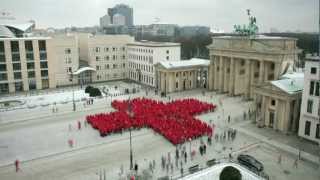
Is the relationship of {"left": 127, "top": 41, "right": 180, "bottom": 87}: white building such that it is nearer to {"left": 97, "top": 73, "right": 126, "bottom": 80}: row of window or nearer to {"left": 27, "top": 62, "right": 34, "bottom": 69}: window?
{"left": 97, "top": 73, "right": 126, "bottom": 80}: row of window

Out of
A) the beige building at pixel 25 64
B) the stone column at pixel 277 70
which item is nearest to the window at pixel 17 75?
the beige building at pixel 25 64

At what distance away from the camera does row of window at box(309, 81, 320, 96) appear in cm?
3018

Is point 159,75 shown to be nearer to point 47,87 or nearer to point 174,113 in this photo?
point 174,113

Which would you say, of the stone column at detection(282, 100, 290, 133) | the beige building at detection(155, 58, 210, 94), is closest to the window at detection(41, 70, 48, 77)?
the beige building at detection(155, 58, 210, 94)

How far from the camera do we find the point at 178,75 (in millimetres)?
57719

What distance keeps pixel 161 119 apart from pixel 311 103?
1764 cm

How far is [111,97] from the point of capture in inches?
2122

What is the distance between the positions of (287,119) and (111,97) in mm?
31728

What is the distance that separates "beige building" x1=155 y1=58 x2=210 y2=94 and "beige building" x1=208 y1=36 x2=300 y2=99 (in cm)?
380

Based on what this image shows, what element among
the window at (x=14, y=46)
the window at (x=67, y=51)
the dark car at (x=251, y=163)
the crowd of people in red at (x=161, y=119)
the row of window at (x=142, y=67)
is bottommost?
the dark car at (x=251, y=163)

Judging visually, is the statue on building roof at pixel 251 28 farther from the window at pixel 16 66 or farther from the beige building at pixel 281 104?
the window at pixel 16 66

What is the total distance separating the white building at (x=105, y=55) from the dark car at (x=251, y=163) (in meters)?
51.3

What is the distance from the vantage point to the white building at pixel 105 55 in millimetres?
70188

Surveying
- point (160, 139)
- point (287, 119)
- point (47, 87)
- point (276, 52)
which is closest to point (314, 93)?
point (287, 119)
